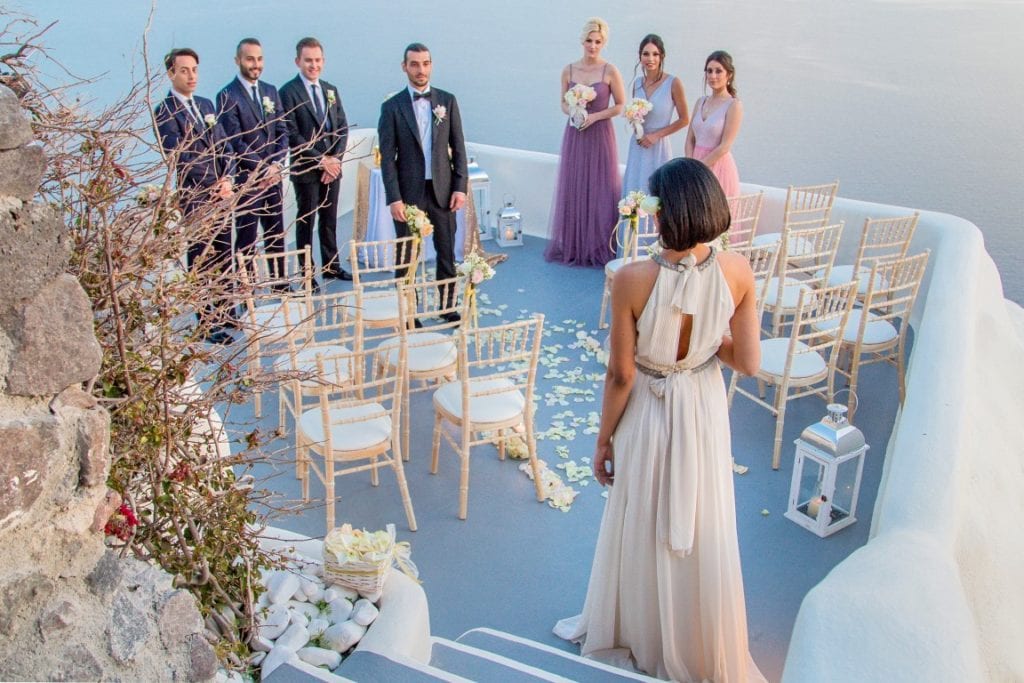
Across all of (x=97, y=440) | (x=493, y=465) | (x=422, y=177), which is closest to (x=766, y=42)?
(x=422, y=177)

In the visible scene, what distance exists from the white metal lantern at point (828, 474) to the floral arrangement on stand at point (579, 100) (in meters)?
3.80

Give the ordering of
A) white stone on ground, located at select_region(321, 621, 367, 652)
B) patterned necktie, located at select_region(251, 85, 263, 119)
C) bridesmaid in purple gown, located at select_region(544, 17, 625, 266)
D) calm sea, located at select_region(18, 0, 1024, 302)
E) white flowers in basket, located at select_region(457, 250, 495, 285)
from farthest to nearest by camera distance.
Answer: calm sea, located at select_region(18, 0, 1024, 302) < bridesmaid in purple gown, located at select_region(544, 17, 625, 266) < patterned necktie, located at select_region(251, 85, 263, 119) < white flowers in basket, located at select_region(457, 250, 495, 285) < white stone on ground, located at select_region(321, 621, 367, 652)

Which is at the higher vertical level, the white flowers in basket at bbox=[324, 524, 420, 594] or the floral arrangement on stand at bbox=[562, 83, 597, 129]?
the floral arrangement on stand at bbox=[562, 83, 597, 129]

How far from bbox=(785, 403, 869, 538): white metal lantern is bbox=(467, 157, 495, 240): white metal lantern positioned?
14.6 ft

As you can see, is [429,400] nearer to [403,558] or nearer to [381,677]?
[403,558]

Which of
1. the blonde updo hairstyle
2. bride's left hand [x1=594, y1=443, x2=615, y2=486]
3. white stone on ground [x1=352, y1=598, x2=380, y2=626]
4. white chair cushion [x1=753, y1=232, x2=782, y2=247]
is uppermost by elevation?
the blonde updo hairstyle

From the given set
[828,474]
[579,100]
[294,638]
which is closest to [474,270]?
[828,474]

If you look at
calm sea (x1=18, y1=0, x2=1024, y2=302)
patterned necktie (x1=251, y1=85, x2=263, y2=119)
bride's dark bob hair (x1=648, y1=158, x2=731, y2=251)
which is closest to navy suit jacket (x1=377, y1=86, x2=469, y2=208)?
patterned necktie (x1=251, y1=85, x2=263, y2=119)

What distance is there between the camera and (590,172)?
739cm

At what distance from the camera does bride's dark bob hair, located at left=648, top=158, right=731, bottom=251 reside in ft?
8.21

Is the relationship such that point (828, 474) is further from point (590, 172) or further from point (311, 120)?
point (311, 120)

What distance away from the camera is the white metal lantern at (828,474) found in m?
3.83

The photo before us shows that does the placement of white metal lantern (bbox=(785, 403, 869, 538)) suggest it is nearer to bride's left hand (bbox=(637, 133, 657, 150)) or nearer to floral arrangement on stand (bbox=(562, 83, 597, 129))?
bride's left hand (bbox=(637, 133, 657, 150))

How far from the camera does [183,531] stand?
80.6 inches
